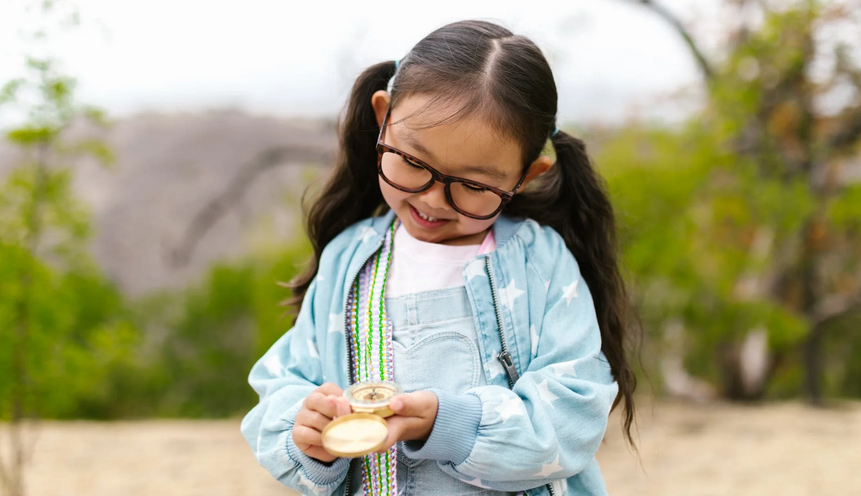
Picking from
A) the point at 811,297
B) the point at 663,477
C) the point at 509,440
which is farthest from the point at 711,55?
the point at 509,440

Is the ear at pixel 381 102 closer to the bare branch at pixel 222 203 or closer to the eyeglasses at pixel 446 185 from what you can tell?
the eyeglasses at pixel 446 185

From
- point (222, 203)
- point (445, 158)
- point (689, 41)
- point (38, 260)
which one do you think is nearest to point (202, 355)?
point (222, 203)

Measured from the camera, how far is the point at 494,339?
1.48m

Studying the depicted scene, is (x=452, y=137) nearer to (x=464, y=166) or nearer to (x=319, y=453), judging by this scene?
(x=464, y=166)

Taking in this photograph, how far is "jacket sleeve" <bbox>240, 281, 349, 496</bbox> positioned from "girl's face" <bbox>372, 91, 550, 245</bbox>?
0.33m

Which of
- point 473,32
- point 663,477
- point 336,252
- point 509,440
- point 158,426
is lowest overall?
point 158,426

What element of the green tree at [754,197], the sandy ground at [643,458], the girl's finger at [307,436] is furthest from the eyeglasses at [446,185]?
the green tree at [754,197]

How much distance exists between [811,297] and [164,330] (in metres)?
6.31

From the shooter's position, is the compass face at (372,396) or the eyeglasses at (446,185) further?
the eyeglasses at (446,185)

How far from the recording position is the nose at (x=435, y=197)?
1.41 meters

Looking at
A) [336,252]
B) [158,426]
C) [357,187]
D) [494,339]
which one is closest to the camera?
[494,339]

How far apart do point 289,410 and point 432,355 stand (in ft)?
1.00

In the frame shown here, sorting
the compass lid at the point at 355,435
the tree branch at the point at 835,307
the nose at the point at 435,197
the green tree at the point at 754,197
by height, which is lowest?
the tree branch at the point at 835,307

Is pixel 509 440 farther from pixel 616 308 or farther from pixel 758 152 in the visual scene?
pixel 758 152
